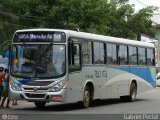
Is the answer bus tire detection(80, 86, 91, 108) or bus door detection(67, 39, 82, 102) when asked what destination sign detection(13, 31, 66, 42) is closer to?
bus door detection(67, 39, 82, 102)

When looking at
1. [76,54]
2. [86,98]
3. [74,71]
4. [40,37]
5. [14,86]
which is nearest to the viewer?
[14,86]

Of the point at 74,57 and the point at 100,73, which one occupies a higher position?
the point at 74,57

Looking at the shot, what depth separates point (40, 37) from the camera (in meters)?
18.2

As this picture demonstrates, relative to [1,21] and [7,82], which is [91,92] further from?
[1,21]

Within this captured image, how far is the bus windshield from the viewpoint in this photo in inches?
700

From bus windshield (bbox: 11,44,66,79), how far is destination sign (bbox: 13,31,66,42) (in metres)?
0.22

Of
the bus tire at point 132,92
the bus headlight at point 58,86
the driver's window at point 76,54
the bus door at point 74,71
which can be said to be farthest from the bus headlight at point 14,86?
the bus tire at point 132,92

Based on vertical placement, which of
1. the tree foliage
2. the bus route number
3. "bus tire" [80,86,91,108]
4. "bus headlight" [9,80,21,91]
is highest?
the tree foliage

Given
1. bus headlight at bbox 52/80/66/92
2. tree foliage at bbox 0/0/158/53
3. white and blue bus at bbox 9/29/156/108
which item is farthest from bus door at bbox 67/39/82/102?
tree foliage at bbox 0/0/158/53

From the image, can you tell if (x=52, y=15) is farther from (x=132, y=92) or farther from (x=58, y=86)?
(x=58, y=86)

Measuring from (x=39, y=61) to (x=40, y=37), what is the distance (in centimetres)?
92

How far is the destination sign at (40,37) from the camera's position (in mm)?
18094

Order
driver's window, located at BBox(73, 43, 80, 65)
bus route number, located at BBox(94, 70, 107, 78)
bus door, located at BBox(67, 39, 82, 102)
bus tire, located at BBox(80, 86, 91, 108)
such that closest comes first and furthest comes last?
1. bus door, located at BBox(67, 39, 82, 102)
2. driver's window, located at BBox(73, 43, 80, 65)
3. bus tire, located at BBox(80, 86, 91, 108)
4. bus route number, located at BBox(94, 70, 107, 78)

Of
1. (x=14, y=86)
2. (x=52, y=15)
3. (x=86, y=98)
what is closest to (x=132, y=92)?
(x=86, y=98)
